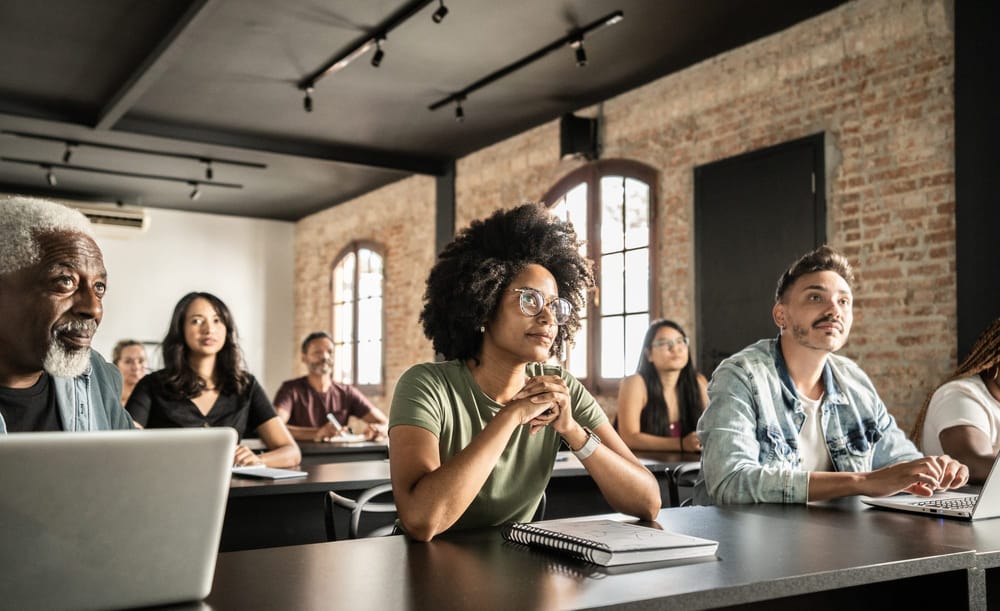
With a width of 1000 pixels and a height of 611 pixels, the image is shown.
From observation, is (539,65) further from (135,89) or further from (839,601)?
(839,601)

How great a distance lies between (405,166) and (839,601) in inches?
305

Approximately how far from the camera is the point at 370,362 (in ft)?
35.0

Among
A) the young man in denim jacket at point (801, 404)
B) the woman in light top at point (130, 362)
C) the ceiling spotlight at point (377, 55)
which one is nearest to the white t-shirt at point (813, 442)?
the young man in denim jacket at point (801, 404)

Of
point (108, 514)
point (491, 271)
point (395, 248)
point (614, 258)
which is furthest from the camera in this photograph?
point (395, 248)

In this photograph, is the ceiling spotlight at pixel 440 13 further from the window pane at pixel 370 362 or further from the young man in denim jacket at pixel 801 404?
the window pane at pixel 370 362

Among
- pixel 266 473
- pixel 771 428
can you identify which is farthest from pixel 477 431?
pixel 266 473

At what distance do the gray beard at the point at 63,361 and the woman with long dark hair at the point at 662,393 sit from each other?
342cm

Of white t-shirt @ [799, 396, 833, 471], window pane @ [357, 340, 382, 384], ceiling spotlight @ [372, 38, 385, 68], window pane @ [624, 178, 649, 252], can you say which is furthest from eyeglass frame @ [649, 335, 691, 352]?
window pane @ [357, 340, 382, 384]

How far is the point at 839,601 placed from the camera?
6.06ft

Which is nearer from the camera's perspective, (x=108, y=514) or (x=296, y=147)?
(x=108, y=514)

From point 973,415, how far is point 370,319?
8.22 m

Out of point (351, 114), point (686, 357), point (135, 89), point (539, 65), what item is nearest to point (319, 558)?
point (686, 357)

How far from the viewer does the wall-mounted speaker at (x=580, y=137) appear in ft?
23.8

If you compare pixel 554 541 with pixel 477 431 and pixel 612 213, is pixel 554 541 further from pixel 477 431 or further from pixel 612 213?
pixel 612 213
